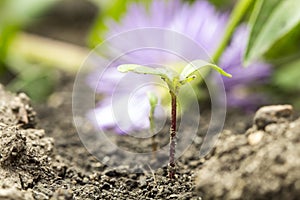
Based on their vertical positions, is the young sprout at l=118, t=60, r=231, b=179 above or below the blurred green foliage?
below

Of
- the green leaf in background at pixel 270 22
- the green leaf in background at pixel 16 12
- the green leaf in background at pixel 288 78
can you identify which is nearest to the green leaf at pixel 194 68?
the green leaf in background at pixel 270 22

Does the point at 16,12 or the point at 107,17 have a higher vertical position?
the point at 16,12

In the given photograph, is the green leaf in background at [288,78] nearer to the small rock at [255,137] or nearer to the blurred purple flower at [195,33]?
the blurred purple flower at [195,33]

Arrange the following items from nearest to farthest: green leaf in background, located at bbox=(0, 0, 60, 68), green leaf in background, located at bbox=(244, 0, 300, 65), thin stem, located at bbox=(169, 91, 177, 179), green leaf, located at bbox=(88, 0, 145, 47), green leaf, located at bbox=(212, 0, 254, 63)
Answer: thin stem, located at bbox=(169, 91, 177, 179)
green leaf in background, located at bbox=(244, 0, 300, 65)
green leaf, located at bbox=(212, 0, 254, 63)
green leaf, located at bbox=(88, 0, 145, 47)
green leaf in background, located at bbox=(0, 0, 60, 68)

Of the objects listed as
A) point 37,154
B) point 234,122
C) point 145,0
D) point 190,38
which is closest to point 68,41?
point 145,0

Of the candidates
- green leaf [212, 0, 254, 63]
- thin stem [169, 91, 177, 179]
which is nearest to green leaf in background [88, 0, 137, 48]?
green leaf [212, 0, 254, 63]

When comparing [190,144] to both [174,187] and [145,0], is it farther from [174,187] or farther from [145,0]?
[145,0]

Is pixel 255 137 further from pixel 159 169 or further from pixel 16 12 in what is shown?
pixel 16 12

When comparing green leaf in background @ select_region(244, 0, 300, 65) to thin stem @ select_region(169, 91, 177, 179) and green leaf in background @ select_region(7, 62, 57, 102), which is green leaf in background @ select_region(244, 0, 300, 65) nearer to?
thin stem @ select_region(169, 91, 177, 179)

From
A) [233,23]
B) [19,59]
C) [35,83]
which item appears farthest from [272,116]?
[19,59]
